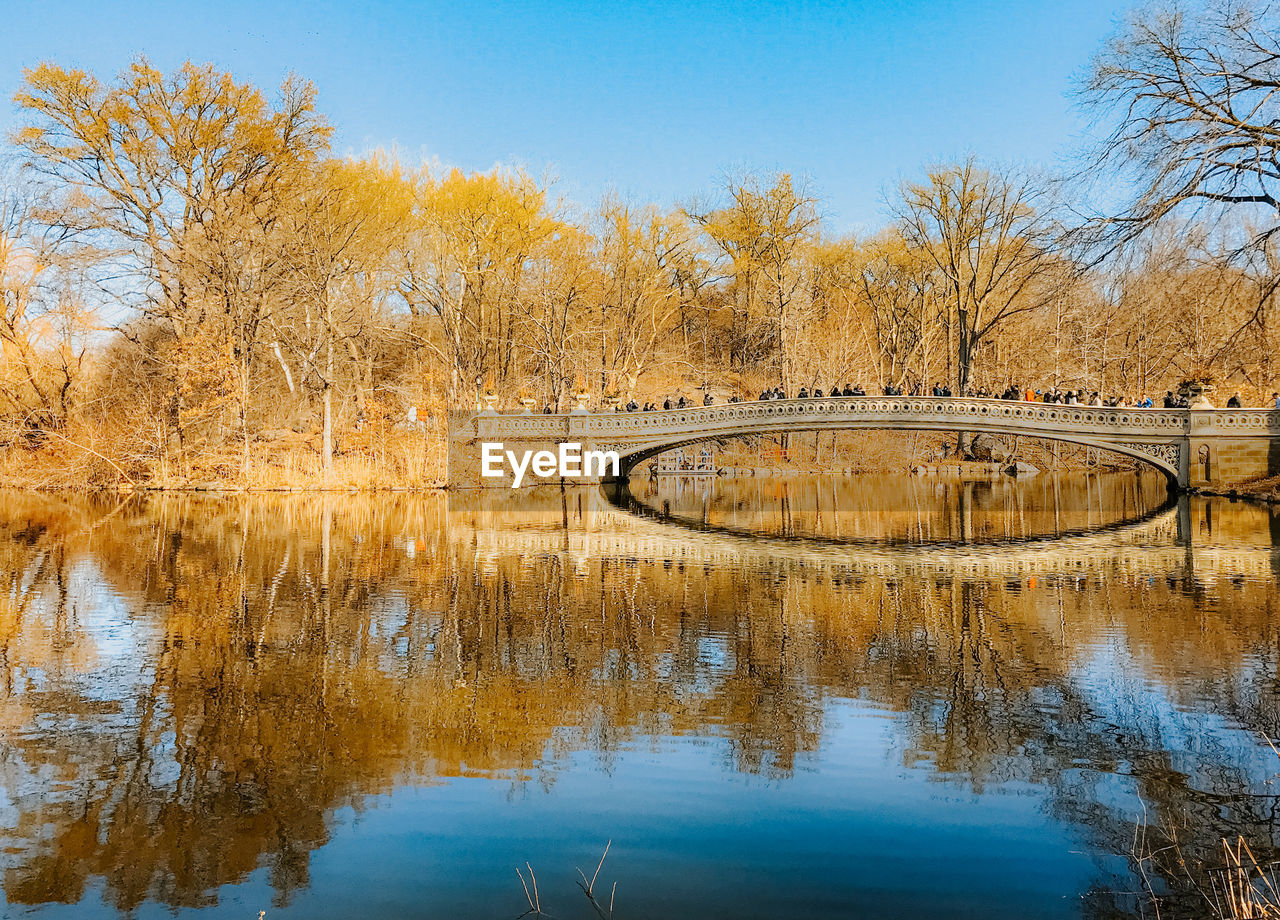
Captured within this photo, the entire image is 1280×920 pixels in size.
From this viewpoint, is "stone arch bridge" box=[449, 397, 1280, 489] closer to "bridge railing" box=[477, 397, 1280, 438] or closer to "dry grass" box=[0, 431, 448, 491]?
"bridge railing" box=[477, 397, 1280, 438]

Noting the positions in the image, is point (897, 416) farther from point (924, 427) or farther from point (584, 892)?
point (584, 892)

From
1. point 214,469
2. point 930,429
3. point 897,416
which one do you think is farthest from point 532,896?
point 930,429

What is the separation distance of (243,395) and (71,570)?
61.2 ft

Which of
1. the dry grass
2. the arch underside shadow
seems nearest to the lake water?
the dry grass

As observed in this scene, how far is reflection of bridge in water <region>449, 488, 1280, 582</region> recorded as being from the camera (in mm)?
16422

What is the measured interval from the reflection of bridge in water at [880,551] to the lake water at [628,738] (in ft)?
1.21

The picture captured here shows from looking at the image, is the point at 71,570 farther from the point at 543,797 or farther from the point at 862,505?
the point at 862,505

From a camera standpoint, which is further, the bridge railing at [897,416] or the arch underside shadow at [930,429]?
the arch underside shadow at [930,429]

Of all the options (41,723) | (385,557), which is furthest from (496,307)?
(41,723)

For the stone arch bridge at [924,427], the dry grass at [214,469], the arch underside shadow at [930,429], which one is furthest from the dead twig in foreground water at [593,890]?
the arch underside shadow at [930,429]
